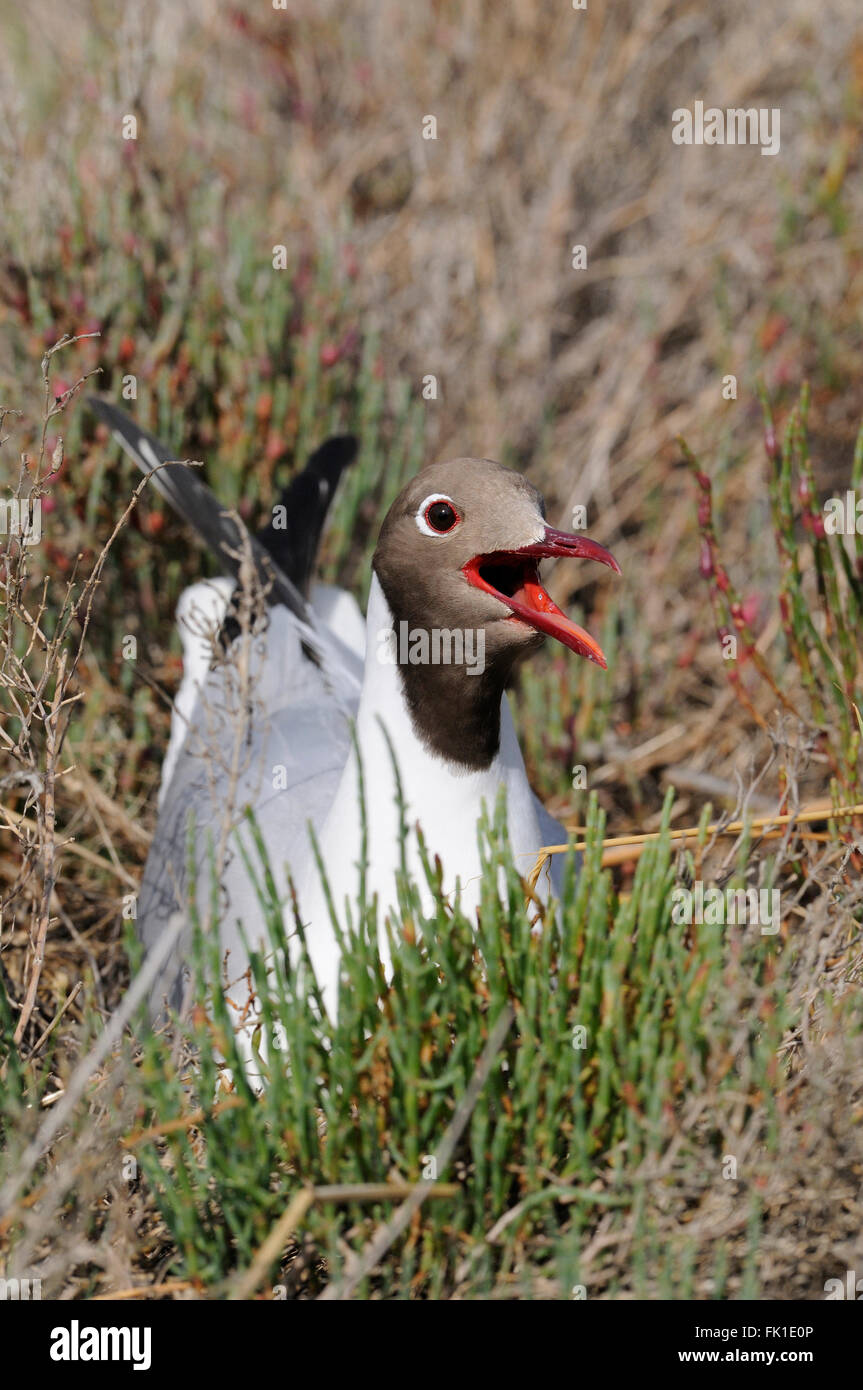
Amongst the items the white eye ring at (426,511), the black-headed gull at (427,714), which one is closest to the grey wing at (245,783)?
the black-headed gull at (427,714)

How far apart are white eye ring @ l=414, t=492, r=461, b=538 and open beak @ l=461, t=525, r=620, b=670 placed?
74 mm

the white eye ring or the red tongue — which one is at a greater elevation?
the white eye ring

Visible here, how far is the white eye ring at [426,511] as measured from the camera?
7.55 feet

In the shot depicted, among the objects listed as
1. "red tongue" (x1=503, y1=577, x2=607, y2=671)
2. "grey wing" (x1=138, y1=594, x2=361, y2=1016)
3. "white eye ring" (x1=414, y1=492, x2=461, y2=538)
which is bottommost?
"grey wing" (x1=138, y1=594, x2=361, y2=1016)

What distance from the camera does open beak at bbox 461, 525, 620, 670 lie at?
2215mm

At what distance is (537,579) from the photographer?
2400mm

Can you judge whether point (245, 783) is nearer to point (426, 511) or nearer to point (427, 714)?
point (427, 714)

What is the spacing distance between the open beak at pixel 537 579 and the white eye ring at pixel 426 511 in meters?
0.07

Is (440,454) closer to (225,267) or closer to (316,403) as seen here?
(316,403)

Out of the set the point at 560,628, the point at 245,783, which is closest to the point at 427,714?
the point at 560,628

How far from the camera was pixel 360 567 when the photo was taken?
4008 mm

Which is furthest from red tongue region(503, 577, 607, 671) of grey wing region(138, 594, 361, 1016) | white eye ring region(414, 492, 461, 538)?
grey wing region(138, 594, 361, 1016)

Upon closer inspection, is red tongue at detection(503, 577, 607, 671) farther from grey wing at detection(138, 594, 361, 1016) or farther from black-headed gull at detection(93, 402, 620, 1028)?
grey wing at detection(138, 594, 361, 1016)

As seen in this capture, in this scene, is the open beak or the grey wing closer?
the open beak
